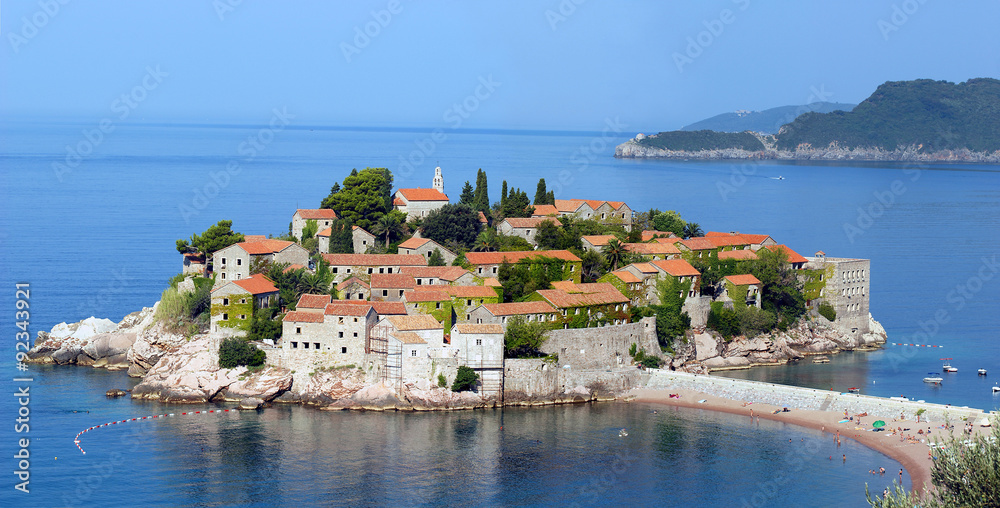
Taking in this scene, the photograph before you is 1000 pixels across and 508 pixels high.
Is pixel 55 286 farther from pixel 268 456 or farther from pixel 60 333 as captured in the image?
pixel 268 456

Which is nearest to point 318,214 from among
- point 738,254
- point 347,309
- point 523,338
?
point 347,309

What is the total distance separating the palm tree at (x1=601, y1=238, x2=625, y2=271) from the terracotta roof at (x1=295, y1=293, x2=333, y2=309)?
19.4 m

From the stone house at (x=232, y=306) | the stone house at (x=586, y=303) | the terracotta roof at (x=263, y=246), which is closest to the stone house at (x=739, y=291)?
the stone house at (x=586, y=303)

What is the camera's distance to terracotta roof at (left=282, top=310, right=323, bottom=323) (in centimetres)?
5941

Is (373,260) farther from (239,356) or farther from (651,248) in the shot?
(651,248)

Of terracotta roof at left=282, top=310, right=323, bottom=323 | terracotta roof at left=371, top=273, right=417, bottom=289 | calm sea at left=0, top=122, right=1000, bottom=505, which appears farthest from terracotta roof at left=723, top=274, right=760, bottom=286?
terracotta roof at left=282, top=310, right=323, bottom=323

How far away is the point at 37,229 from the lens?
391 ft

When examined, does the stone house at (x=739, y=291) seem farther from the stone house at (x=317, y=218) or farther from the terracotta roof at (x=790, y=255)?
the stone house at (x=317, y=218)

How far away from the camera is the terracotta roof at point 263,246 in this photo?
217 feet

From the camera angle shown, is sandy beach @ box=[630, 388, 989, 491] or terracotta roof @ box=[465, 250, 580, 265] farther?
terracotta roof @ box=[465, 250, 580, 265]

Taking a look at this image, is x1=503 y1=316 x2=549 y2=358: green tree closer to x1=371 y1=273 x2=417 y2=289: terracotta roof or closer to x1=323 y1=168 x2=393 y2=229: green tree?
x1=371 y1=273 x2=417 y2=289: terracotta roof

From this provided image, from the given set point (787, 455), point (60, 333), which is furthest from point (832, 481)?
point (60, 333)

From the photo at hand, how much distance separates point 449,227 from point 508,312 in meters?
12.8

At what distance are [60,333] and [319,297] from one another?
19870 millimetres
